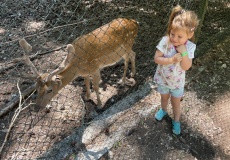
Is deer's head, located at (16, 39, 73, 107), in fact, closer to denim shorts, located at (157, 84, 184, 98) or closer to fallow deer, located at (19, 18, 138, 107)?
fallow deer, located at (19, 18, 138, 107)

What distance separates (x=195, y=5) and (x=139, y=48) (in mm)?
1820

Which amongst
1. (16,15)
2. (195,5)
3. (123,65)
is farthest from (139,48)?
(16,15)

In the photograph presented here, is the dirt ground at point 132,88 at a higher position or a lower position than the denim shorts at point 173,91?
lower

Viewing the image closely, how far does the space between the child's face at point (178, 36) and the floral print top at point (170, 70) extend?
0.12 meters

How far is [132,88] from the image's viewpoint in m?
4.66

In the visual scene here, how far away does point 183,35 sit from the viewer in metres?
2.88

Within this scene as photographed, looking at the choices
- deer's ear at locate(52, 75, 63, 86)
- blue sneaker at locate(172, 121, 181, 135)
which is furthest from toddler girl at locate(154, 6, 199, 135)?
deer's ear at locate(52, 75, 63, 86)

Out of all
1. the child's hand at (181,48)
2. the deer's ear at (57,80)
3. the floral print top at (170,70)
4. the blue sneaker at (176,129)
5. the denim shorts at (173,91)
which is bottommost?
the blue sneaker at (176,129)

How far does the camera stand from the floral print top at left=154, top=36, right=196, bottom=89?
306cm

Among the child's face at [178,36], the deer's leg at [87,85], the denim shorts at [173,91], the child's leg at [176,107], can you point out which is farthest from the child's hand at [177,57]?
the deer's leg at [87,85]

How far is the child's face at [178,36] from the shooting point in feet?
9.40

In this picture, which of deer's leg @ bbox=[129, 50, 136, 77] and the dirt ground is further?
deer's leg @ bbox=[129, 50, 136, 77]

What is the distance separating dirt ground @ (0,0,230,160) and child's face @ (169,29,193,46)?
1242 millimetres

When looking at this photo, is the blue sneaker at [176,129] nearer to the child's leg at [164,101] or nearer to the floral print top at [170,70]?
the child's leg at [164,101]
